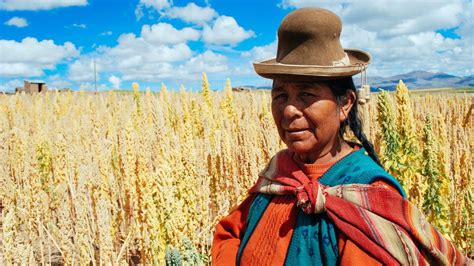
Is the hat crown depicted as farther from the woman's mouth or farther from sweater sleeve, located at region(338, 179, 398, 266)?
sweater sleeve, located at region(338, 179, 398, 266)

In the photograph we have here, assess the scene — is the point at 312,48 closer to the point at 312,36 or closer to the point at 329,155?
the point at 312,36

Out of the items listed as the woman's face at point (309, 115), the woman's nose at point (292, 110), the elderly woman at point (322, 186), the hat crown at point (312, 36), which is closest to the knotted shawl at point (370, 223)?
the elderly woman at point (322, 186)

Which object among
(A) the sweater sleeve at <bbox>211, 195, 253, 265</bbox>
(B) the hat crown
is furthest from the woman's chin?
(A) the sweater sleeve at <bbox>211, 195, 253, 265</bbox>

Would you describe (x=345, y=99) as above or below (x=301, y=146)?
above

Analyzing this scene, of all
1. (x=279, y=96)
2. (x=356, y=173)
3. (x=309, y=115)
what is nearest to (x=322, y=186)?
(x=356, y=173)

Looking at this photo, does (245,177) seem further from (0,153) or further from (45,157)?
(0,153)

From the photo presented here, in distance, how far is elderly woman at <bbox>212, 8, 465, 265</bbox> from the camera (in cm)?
110

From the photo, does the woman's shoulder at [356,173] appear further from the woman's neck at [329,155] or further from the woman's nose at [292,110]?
the woman's nose at [292,110]

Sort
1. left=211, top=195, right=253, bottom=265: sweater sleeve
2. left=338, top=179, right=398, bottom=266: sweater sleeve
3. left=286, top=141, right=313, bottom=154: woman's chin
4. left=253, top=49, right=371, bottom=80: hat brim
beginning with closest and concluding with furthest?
1. left=338, top=179, right=398, bottom=266: sweater sleeve
2. left=253, top=49, right=371, bottom=80: hat brim
3. left=286, top=141, right=313, bottom=154: woman's chin
4. left=211, top=195, right=253, bottom=265: sweater sleeve

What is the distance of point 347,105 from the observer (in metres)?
1.36

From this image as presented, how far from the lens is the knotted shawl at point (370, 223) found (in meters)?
1.07

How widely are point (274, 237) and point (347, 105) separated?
0.50 m

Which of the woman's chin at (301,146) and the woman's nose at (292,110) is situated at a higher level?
the woman's nose at (292,110)

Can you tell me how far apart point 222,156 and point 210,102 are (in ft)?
10.6
